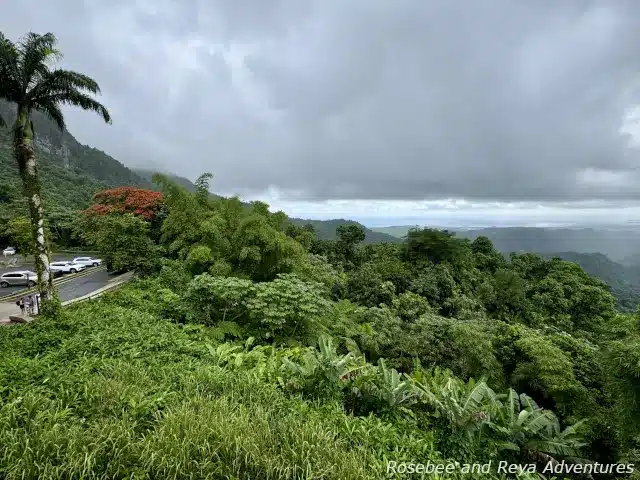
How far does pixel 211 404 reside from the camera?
12.4ft

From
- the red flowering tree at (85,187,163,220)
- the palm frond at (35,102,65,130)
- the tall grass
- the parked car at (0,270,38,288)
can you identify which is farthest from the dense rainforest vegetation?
the parked car at (0,270,38,288)

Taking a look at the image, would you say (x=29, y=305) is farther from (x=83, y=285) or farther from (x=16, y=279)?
(x=16, y=279)

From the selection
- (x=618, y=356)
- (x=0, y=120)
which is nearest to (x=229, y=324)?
(x=0, y=120)

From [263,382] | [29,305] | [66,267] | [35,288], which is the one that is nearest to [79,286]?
[35,288]

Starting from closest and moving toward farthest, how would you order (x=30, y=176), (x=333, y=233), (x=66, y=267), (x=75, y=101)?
(x=30, y=176) < (x=75, y=101) < (x=66, y=267) < (x=333, y=233)

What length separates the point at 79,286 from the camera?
16.2 meters

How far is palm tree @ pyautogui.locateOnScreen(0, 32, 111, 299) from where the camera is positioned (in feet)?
25.7

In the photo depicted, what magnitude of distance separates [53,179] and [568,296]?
7393 centimetres

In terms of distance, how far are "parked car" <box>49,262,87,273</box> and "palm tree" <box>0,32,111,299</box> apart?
15.5 meters

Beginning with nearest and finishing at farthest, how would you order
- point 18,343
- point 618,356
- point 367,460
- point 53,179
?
point 367,460
point 18,343
point 618,356
point 53,179

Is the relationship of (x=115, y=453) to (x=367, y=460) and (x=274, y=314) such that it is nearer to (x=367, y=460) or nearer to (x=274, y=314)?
(x=367, y=460)

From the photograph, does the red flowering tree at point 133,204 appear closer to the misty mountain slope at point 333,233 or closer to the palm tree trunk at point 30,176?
the palm tree trunk at point 30,176

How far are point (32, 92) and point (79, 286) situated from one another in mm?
11106

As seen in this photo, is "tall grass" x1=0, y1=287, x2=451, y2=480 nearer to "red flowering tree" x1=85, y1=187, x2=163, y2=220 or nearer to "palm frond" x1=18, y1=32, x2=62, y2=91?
"palm frond" x1=18, y1=32, x2=62, y2=91
